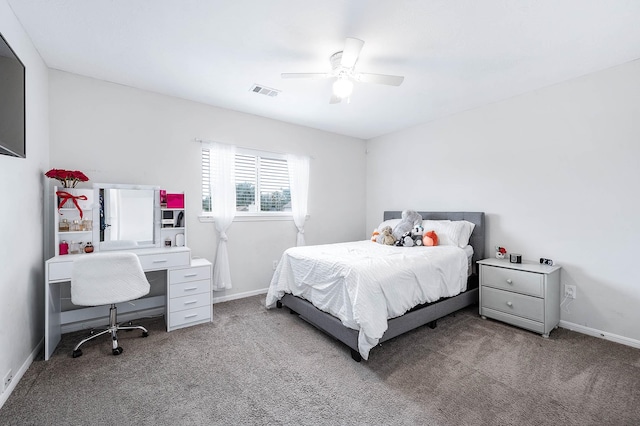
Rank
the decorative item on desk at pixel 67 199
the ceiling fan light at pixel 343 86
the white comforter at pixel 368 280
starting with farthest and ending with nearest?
the decorative item on desk at pixel 67 199 < the ceiling fan light at pixel 343 86 < the white comforter at pixel 368 280

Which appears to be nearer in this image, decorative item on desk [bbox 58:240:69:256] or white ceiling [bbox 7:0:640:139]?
white ceiling [bbox 7:0:640:139]

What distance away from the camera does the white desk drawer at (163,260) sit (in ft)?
9.02

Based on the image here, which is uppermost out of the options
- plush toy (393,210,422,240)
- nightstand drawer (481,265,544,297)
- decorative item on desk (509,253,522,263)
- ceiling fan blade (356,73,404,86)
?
ceiling fan blade (356,73,404,86)

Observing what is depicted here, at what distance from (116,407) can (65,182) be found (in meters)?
2.11

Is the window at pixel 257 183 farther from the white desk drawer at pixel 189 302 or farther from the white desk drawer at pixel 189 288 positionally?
the white desk drawer at pixel 189 302

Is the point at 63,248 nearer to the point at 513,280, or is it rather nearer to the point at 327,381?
the point at 327,381

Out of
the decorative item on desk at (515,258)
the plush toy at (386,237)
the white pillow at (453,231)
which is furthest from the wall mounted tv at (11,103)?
the decorative item on desk at (515,258)

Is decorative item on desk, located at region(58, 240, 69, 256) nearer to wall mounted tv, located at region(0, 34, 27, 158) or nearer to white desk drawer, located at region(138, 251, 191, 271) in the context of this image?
white desk drawer, located at region(138, 251, 191, 271)

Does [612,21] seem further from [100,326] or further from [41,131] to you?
[100,326]

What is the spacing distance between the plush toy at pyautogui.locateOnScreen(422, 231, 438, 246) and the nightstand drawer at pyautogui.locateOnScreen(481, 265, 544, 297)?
0.57 meters

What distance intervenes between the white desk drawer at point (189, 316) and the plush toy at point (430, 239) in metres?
2.65

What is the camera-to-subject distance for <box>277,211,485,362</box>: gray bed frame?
2.38 meters

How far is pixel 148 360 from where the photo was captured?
89.1 inches

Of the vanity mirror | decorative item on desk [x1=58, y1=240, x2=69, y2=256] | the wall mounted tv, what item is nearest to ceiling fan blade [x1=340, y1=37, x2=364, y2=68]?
the wall mounted tv
